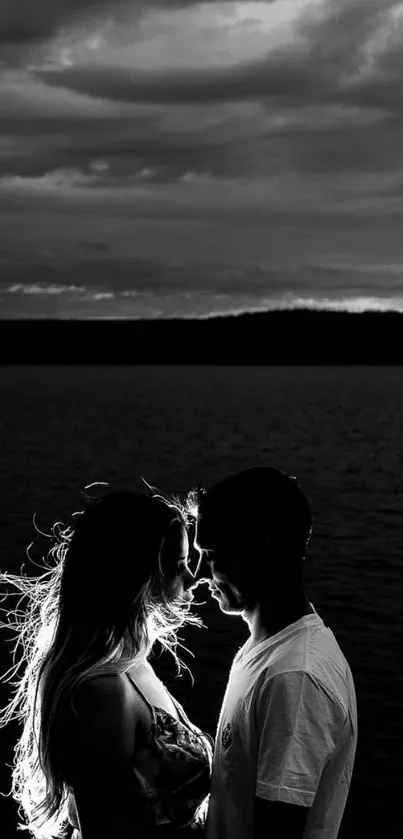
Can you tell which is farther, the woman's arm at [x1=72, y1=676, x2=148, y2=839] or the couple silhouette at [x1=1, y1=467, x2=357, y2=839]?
the woman's arm at [x1=72, y1=676, x2=148, y2=839]

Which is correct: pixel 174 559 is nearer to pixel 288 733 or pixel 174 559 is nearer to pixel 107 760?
pixel 107 760

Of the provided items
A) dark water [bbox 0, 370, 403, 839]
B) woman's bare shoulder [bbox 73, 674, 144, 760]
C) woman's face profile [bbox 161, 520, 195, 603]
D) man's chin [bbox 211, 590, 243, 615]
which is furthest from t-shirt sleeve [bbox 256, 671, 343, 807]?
dark water [bbox 0, 370, 403, 839]

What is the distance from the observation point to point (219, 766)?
3.04 metres

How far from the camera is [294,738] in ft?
9.00

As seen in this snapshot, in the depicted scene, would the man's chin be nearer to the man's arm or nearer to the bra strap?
the bra strap

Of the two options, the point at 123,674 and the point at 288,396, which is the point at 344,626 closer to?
the point at 123,674

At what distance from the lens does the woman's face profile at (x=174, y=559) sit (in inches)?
138

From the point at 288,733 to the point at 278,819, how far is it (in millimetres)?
254

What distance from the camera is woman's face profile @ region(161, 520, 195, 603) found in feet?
11.5

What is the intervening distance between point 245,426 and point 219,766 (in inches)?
3472

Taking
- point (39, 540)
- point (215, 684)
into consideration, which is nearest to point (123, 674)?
point (215, 684)

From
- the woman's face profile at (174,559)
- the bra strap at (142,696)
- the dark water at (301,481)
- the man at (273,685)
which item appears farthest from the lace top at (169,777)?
the dark water at (301,481)

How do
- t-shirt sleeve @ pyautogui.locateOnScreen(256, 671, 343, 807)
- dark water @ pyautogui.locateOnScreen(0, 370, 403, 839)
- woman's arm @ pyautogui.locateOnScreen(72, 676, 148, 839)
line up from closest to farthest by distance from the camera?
t-shirt sleeve @ pyautogui.locateOnScreen(256, 671, 343, 807) < woman's arm @ pyautogui.locateOnScreen(72, 676, 148, 839) < dark water @ pyautogui.locateOnScreen(0, 370, 403, 839)

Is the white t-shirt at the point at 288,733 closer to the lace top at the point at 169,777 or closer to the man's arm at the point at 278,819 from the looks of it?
the man's arm at the point at 278,819
